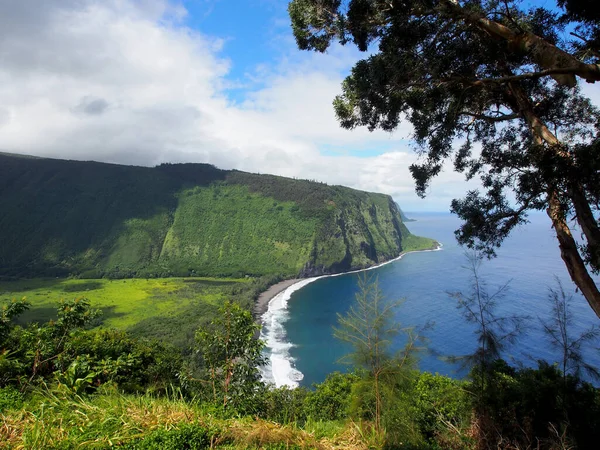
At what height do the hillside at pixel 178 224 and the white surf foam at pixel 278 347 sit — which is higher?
the hillside at pixel 178 224

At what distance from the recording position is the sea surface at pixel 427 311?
38.8 m

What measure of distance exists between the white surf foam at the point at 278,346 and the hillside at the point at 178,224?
33969 millimetres

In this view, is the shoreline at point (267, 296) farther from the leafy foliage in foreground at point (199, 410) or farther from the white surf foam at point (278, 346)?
the leafy foliage in foreground at point (199, 410)

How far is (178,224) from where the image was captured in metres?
138

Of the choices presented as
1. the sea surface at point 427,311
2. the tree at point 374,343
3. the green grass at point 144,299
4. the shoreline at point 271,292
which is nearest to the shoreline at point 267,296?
the shoreline at point 271,292

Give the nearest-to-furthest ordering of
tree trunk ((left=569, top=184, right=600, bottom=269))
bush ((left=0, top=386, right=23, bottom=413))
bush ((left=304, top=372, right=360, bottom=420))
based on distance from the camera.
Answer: bush ((left=0, top=386, right=23, bottom=413))
tree trunk ((left=569, top=184, right=600, bottom=269))
bush ((left=304, top=372, right=360, bottom=420))

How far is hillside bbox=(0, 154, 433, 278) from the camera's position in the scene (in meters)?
114

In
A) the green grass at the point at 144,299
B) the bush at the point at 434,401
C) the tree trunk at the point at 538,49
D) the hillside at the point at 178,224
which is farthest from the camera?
the hillside at the point at 178,224

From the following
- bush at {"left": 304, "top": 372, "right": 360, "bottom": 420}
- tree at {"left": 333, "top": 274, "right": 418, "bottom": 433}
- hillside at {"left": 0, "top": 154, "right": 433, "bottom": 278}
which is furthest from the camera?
hillside at {"left": 0, "top": 154, "right": 433, "bottom": 278}

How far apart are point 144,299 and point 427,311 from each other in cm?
6153

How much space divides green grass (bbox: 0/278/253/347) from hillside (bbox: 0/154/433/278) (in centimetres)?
1359

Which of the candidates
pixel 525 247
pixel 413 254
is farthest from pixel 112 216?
pixel 525 247

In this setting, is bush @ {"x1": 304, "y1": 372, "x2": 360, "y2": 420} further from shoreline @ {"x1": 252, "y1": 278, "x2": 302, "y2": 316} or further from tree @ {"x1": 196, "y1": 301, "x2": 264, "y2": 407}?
shoreline @ {"x1": 252, "y1": 278, "x2": 302, "y2": 316}

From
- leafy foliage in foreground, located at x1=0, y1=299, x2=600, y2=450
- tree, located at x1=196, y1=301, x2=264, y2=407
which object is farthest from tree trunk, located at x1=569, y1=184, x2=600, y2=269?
tree, located at x1=196, y1=301, x2=264, y2=407
